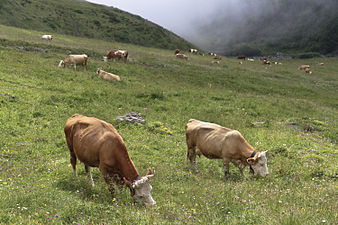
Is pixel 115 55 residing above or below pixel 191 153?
above

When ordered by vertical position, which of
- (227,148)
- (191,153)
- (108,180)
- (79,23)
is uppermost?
(79,23)

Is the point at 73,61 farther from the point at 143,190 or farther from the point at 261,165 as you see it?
the point at 143,190

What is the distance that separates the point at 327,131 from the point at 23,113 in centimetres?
1862

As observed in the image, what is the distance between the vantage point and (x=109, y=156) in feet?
24.1

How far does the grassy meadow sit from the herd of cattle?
1.34ft

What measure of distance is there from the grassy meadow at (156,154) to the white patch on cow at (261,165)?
248 mm

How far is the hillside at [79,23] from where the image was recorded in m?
65.2

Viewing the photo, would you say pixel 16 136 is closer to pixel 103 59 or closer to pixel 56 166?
pixel 56 166

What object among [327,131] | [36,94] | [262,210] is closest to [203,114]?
[327,131]

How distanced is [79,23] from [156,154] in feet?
268

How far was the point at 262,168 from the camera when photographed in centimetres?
948

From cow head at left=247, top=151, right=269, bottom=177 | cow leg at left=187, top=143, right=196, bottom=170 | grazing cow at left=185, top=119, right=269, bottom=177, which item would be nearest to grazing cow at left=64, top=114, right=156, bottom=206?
grazing cow at left=185, top=119, right=269, bottom=177

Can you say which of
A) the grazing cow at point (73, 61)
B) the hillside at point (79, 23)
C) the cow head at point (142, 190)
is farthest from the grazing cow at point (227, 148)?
the hillside at point (79, 23)

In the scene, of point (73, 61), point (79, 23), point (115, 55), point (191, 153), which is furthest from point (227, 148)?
point (79, 23)
